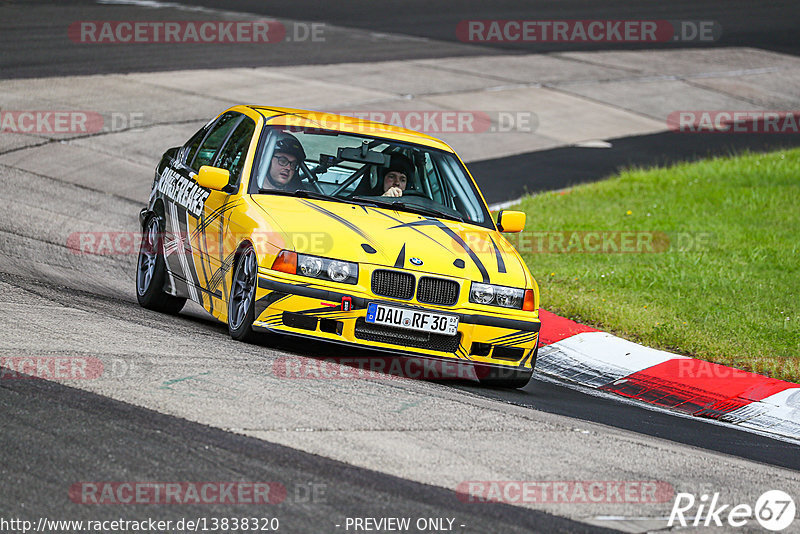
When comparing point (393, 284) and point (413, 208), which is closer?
point (393, 284)

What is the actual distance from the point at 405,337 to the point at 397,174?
178cm

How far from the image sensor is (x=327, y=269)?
7.34 metres

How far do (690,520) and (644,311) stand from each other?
524cm

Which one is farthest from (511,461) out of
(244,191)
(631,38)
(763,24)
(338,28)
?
(763,24)

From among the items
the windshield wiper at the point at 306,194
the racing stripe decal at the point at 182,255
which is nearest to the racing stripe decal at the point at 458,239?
the windshield wiper at the point at 306,194

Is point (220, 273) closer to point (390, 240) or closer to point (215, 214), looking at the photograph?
point (215, 214)

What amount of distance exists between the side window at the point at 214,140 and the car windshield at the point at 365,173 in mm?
651

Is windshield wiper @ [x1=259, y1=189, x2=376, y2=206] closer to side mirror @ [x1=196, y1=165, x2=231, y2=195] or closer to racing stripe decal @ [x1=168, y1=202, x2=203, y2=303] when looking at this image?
side mirror @ [x1=196, y1=165, x2=231, y2=195]

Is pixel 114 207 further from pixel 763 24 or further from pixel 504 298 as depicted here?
pixel 763 24

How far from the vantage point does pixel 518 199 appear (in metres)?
15.3
